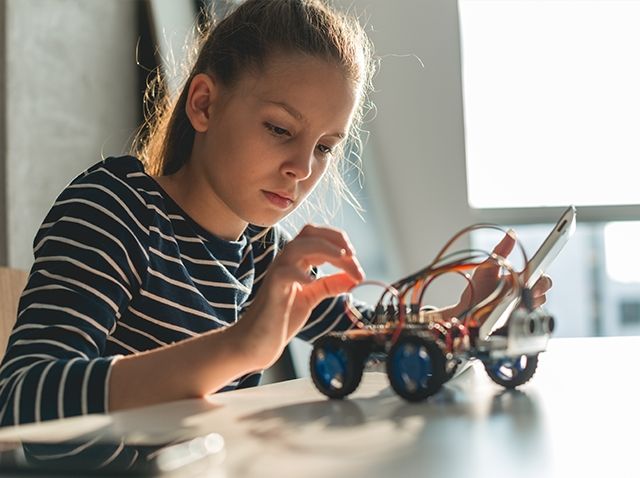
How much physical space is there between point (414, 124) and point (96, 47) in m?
0.95

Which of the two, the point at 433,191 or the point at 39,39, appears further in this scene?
the point at 433,191

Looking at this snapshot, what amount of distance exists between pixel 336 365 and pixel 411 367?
68 millimetres

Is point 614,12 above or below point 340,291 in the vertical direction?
above

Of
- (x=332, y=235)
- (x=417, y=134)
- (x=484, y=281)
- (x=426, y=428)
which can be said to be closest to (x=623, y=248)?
(x=417, y=134)

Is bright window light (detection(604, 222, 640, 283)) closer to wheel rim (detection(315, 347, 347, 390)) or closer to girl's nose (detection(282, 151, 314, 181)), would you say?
girl's nose (detection(282, 151, 314, 181))

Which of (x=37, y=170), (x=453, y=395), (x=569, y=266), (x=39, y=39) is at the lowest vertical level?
(x=569, y=266)

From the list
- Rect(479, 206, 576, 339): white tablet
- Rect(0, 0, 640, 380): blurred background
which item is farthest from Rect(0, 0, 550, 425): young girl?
Rect(0, 0, 640, 380): blurred background

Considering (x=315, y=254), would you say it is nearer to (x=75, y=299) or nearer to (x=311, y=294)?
(x=311, y=294)

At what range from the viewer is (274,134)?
101cm

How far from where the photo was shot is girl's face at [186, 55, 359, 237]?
1.00 meters

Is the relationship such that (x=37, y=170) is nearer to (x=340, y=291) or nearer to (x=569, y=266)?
(x=340, y=291)

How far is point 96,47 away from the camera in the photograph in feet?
6.48

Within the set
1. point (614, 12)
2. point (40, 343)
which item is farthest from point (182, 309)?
point (614, 12)

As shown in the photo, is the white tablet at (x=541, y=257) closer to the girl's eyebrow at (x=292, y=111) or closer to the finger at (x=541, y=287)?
the finger at (x=541, y=287)
